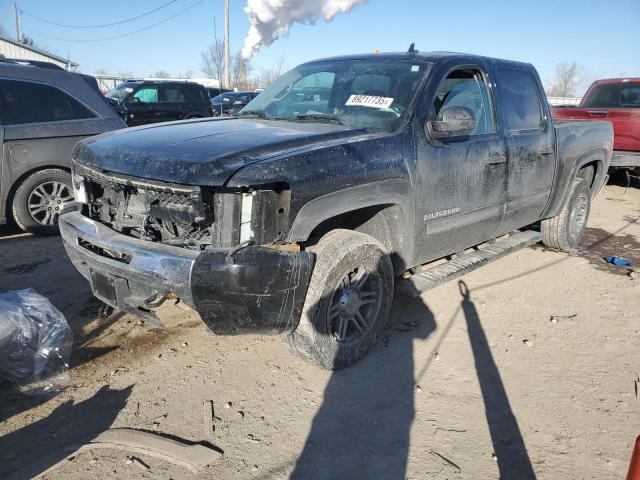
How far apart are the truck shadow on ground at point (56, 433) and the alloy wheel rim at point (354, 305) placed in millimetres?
1288

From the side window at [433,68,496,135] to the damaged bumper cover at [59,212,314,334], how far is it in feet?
6.09

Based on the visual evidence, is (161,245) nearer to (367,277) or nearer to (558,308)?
(367,277)

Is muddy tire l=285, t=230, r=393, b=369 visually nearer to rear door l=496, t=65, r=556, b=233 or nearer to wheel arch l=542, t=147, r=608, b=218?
rear door l=496, t=65, r=556, b=233

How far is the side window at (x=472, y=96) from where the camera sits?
3.78m

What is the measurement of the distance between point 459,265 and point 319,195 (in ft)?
5.94

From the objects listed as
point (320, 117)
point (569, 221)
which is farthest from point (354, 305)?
point (569, 221)

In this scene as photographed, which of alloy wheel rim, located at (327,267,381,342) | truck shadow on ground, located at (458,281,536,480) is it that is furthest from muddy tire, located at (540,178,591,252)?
alloy wheel rim, located at (327,267,381,342)

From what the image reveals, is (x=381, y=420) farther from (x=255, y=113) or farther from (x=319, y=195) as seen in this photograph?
(x=255, y=113)

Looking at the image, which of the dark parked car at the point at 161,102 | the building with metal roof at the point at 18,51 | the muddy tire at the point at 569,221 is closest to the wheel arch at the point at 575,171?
the muddy tire at the point at 569,221

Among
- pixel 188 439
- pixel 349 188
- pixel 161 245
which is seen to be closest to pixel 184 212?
pixel 161 245

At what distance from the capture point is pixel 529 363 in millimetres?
3422

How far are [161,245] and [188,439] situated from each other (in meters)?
1.00

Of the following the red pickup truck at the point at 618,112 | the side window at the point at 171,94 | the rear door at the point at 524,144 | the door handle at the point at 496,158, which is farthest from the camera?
the side window at the point at 171,94

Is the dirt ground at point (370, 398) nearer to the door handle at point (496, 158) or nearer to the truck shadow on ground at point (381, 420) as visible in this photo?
the truck shadow on ground at point (381, 420)
